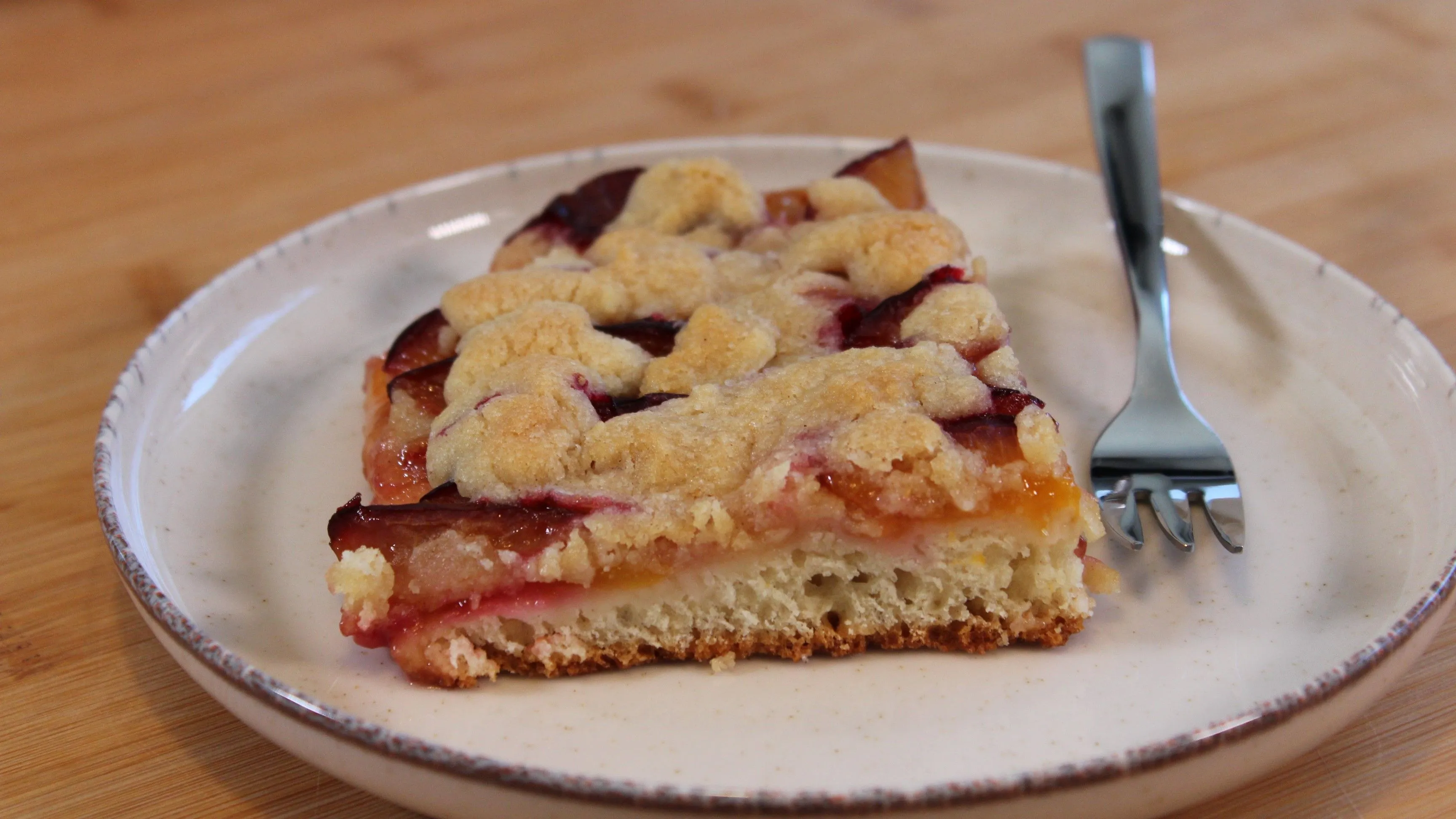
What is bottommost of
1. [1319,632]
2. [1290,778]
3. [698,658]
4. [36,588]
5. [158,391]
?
[1290,778]

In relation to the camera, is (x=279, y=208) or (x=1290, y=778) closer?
(x=1290, y=778)

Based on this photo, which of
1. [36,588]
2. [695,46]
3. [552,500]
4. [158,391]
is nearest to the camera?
[552,500]

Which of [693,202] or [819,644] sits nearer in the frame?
[819,644]

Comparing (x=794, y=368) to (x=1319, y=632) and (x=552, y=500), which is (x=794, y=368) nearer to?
(x=552, y=500)

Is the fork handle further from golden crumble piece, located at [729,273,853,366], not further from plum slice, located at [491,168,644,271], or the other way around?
plum slice, located at [491,168,644,271]

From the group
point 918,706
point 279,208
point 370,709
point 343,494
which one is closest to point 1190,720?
point 918,706

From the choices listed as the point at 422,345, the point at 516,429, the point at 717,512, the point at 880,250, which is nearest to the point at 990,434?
the point at 717,512

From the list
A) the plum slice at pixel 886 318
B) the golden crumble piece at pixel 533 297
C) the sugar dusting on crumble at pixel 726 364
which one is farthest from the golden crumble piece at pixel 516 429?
the plum slice at pixel 886 318

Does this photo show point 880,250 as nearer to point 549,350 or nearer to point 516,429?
point 549,350
